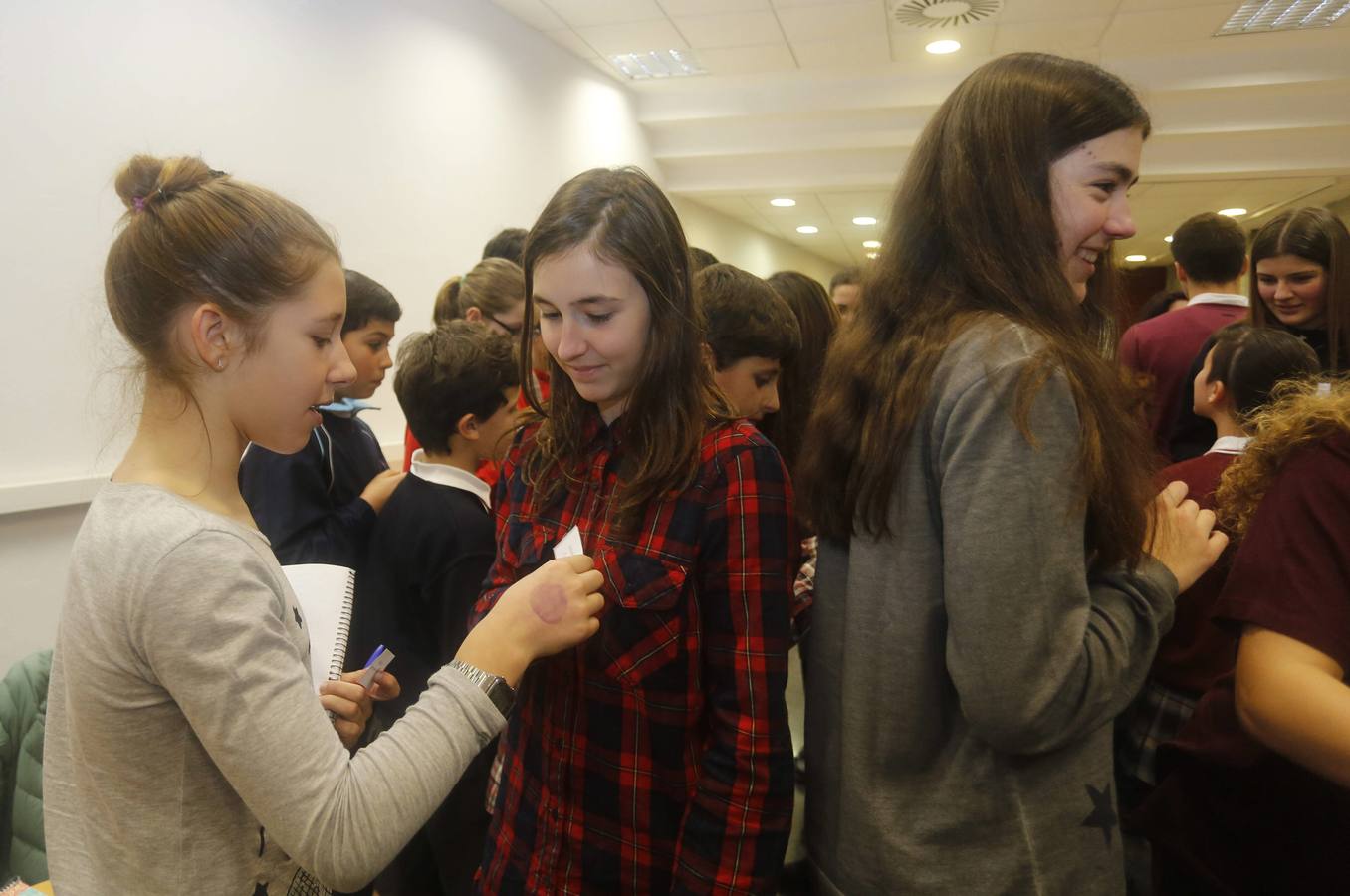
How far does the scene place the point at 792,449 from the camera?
1965 mm

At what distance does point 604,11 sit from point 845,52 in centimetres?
157

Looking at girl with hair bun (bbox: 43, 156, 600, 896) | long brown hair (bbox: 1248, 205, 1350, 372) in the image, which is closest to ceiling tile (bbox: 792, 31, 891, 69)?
long brown hair (bbox: 1248, 205, 1350, 372)

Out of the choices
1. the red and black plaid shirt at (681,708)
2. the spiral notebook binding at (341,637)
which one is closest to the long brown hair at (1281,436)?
the red and black plaid shirt at (681,708)

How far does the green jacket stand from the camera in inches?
69.9

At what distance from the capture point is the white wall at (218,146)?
7.81 feet

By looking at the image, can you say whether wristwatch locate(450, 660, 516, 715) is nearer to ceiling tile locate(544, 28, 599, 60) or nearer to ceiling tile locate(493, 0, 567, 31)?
ceiling tile locate(493, 0, 567, 31)

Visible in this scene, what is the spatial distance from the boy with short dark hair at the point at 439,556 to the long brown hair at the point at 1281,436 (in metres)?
1.19

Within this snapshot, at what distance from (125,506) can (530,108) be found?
15.6 ft

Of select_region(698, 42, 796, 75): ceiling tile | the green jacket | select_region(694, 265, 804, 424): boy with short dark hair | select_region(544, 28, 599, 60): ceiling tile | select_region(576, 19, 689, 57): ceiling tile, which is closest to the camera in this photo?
select_region(694, 265, 804, 424): boy with short dark hair

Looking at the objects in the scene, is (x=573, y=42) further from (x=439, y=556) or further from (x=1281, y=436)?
(x=1281, y=436)

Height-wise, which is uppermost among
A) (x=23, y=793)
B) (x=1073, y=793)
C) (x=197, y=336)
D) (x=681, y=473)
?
(x=197, y=336)

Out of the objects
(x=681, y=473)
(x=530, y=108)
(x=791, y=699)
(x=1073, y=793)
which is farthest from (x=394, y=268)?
(x=1073, y=793)

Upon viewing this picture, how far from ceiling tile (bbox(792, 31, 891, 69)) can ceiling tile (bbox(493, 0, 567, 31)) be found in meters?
1.48

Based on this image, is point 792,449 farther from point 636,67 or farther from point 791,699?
point 636,67
